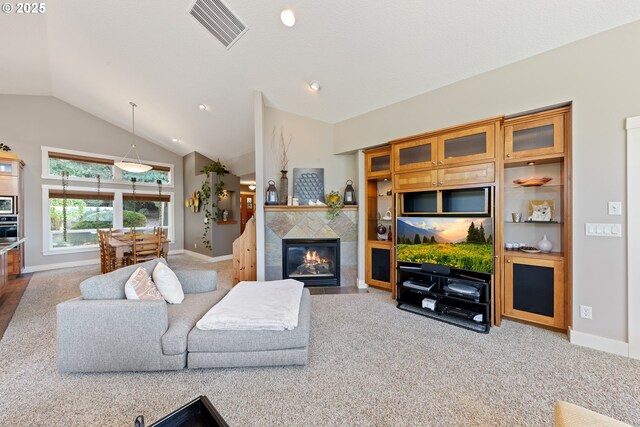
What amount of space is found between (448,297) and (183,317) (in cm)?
279

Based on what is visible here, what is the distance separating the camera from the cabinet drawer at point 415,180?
325 cm

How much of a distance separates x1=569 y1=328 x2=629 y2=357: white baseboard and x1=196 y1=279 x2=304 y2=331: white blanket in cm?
266

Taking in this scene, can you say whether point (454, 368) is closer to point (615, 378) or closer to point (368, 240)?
point (615, 378)

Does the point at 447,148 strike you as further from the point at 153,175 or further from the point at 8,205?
the point at 8,205

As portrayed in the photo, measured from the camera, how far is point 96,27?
3.32m

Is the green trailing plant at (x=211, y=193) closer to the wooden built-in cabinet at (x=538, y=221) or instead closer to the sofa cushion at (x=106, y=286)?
the sofa cushion at (x=106, y=286)

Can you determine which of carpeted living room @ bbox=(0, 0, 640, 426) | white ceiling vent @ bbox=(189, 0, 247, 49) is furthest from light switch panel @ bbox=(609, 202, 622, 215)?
white ceiling vent @ bbox=(189, 0, 247, 49)

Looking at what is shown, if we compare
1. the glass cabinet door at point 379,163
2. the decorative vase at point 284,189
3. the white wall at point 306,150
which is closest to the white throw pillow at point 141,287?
the decorative vase at point 284,189

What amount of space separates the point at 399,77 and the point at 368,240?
2412 millimetres

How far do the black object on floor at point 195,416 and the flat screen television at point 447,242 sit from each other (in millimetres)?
2853

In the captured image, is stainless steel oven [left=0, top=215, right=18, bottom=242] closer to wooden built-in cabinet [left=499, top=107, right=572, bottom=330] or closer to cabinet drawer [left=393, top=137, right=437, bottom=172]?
cabinet drawer [left=393, top=137, right=437, bottom=172]

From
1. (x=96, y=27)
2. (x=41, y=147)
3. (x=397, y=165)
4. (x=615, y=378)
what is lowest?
(x=615, y=378)

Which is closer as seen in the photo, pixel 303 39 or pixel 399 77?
pixel 303 39

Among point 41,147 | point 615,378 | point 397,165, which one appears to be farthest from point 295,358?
point 41,147
